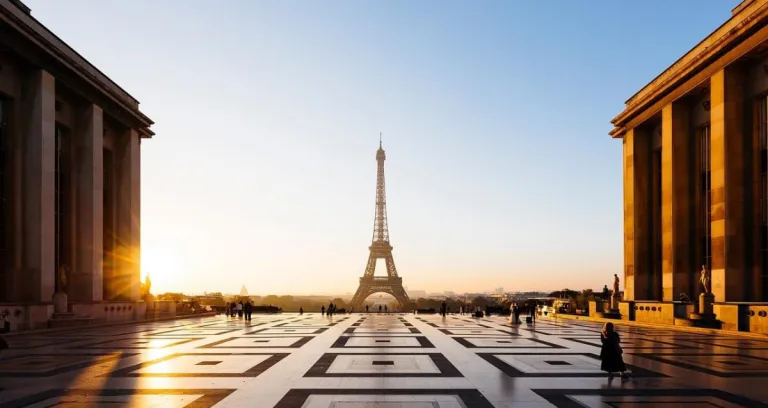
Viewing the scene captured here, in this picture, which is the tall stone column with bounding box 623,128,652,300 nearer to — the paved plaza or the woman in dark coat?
the paved plaza

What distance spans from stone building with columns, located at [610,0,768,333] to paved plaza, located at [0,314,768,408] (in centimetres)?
1384

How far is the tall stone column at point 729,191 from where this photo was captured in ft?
117

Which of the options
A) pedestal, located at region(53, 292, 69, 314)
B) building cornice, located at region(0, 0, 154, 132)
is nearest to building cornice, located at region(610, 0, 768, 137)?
building cornice, located at region(0, 0, 154, 132)

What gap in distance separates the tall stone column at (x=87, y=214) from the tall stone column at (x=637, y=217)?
141ft

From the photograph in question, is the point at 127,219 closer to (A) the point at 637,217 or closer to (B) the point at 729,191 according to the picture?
(A) the point at 637,217

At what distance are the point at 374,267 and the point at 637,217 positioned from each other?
274ft

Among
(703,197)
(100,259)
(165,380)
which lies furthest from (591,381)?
(100,259)

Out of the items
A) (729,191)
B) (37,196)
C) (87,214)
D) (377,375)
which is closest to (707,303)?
(729,191)

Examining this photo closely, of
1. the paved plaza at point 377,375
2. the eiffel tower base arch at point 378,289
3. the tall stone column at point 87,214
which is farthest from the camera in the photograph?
the eiffel tower base arch at point 378,289

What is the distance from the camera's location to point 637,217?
5306cm

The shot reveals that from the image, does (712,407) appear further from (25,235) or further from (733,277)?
(25,235)

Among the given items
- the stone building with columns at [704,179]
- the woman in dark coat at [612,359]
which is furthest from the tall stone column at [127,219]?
the woman in dark coat at [612,359]

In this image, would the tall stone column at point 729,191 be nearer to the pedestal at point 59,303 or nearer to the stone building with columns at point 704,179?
the stone building with columns at point 704,179

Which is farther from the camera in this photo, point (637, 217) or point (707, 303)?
point (637, 217)
